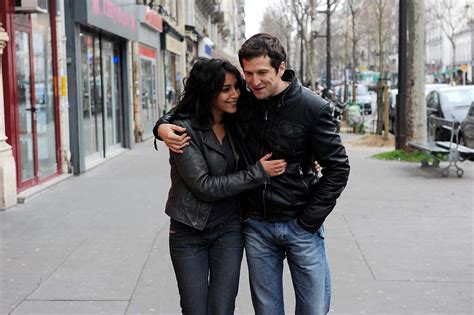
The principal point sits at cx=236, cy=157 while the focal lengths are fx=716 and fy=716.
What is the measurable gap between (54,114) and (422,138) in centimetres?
750

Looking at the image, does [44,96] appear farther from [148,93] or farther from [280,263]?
[148,93]

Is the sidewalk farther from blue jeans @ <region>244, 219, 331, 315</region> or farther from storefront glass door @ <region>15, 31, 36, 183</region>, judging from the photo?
blue jeans @ <region>244, 219, 331, 315</region>

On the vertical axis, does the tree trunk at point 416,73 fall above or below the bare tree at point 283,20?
below

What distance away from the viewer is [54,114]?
12.1 metres

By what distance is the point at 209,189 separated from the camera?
329 centimetres

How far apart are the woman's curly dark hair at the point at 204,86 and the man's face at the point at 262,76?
94mm

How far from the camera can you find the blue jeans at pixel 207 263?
3.45 meters

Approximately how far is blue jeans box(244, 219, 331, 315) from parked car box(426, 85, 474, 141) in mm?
16695

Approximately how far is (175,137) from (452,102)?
705 inches

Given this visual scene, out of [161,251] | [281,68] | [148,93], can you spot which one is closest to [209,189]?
[281,68]

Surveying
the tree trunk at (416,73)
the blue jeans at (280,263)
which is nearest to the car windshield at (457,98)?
the tree trunk at (416,73)

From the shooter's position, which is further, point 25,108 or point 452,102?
point 452,102

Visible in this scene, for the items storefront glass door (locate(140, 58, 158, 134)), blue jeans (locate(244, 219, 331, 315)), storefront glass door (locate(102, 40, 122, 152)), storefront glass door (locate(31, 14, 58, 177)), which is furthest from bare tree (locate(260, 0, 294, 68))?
blue jeans (locate(244, 219, 331, 315))

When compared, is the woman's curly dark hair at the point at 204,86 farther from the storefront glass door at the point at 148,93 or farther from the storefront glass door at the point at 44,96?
the storefront glass door at the point at 148,93
